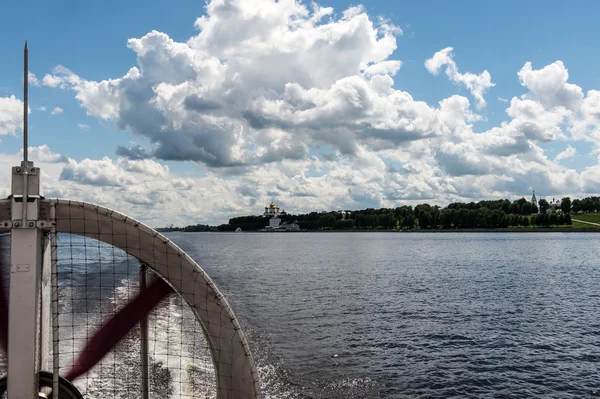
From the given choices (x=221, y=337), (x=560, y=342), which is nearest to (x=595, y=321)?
(x=560, y=342)

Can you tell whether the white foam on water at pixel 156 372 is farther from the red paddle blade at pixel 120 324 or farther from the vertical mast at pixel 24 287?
the vertical mast at pixel 24 287

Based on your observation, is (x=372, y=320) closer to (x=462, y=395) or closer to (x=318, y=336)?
(x=318, y=336)

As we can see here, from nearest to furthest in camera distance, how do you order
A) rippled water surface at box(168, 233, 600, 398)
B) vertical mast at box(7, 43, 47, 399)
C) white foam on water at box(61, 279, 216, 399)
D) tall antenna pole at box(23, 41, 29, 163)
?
vertical mast at box(7, 43, 47, 399) < tall antenna pole at box(23, 41, 29, 163) < white foam on water at box(61, 279, 216, 399) < rippled water surface at box(168, 233, 600, 398)

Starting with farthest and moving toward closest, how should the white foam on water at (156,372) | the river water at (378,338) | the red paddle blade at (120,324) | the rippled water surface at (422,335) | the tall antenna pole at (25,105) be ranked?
the rippled water surface at (422,335) < the river water at (378,338) < the white foam on water at (156,372) < the red paddle blade at (120,324) < the tall antenna pole at (25,105)

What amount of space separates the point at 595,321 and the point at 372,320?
12.2 metres

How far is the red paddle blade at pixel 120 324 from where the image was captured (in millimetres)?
7078

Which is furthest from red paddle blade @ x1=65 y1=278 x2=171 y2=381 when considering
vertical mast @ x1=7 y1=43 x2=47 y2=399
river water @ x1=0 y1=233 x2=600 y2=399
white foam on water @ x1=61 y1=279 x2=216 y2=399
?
white foam on water @ x1=61 y1=279 x2=216 y2=399

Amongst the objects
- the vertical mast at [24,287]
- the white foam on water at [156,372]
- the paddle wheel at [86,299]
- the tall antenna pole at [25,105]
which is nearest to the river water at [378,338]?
the white foam on water at [156,372]

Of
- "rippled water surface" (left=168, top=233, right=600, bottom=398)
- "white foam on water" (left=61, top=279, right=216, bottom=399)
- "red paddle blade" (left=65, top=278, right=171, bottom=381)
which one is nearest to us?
"red paddle blade" (left=65, top=278, right=171, bottom=381)

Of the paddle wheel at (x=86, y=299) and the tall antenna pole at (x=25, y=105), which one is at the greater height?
the tall antenna pole at (x=25, y=105)

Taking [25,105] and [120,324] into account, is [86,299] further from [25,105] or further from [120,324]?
[25,105]

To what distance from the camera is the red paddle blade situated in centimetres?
708

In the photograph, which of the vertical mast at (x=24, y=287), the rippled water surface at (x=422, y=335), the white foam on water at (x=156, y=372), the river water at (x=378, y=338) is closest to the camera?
the vertical mast at (x=24, y=287)

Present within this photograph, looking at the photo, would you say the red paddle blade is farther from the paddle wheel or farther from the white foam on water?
the white foam on water
